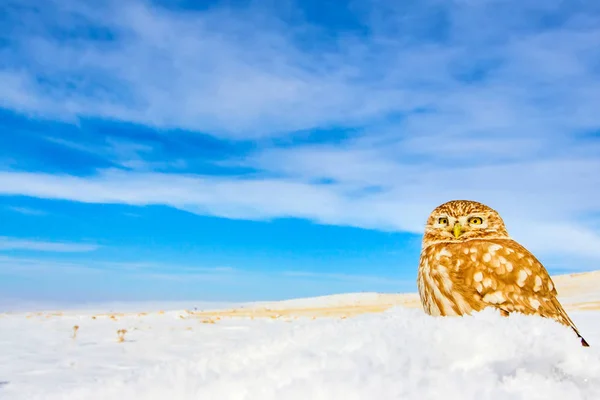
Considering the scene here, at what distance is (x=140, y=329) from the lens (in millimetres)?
10750

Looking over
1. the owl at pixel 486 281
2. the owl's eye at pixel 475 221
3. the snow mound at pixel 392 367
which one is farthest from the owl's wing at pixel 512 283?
the snow mound at pixel 392 367

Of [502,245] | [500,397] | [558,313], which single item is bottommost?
[500,397]

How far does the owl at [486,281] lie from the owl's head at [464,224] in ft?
0.87

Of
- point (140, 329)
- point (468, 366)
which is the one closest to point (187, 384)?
point (468, 366)

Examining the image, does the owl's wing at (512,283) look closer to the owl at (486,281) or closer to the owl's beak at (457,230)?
the owl at (486,281)

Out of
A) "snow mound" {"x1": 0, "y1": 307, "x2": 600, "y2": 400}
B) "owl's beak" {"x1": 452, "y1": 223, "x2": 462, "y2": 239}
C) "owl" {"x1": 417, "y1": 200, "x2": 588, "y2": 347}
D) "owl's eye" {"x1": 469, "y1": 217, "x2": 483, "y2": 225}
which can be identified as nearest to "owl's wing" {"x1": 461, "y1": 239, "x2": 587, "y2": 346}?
"owl" {"x1": 417, "y1": 200, "x2": 588, "y2": 347}

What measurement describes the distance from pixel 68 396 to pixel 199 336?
8817 mm

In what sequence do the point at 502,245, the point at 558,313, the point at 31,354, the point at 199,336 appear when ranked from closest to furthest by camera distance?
the point at 558,313 < the point at 502,245 < the point at 31,354 < the point at 199,336

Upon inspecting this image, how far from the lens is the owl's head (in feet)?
14.7

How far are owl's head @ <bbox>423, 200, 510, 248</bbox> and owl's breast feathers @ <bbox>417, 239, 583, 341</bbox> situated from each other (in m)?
0.48

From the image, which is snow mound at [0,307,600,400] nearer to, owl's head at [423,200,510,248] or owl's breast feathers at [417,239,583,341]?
owl's breast feathers at [417,239,583,341]

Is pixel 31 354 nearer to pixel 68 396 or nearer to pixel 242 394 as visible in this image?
pixel 68 396

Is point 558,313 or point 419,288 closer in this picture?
point 558,313

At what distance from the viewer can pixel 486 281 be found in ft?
12.3
